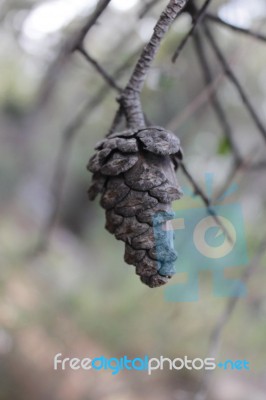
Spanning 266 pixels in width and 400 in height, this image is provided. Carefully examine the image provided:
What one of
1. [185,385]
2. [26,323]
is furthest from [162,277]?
[185,385]

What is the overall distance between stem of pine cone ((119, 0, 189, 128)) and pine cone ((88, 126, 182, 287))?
24 mm

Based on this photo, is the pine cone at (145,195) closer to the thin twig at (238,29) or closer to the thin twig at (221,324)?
the thin twig at (238,29)

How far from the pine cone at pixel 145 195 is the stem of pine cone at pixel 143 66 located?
24 millimetres

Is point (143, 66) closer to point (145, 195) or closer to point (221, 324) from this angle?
point (145, 195)

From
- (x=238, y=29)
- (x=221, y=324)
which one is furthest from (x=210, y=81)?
(x=221, y=324)

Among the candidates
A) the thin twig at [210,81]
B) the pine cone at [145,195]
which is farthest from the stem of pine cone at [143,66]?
the thin twig at [210,81]

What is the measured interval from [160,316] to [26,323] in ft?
1.25

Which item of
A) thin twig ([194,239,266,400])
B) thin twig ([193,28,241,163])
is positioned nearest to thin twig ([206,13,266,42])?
thin twig ([193,28,241,163])

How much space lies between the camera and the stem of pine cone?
0.26 meters

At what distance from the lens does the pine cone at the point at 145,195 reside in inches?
11.4

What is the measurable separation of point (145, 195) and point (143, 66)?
3.2 inches

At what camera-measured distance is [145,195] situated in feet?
0.95

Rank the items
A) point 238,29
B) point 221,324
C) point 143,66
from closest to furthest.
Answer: point 143,66 < point 238,29 < point 221,324

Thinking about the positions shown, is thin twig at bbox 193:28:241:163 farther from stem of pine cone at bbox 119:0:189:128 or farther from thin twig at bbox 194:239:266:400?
stem of pine cone at bbox 119:0:189:128
